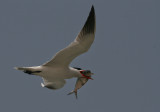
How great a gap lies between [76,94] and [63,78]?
1.03 m

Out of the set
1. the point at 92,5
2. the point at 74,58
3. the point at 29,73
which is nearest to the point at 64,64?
the point at 74,58

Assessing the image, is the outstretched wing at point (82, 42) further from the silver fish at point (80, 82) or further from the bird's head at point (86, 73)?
the silver fish at point (80, 82)

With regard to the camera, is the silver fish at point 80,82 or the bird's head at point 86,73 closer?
the bird's head at point 86,73

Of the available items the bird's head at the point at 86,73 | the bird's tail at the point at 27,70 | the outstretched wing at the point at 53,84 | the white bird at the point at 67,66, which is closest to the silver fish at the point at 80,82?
the white bird at the point at 67,66

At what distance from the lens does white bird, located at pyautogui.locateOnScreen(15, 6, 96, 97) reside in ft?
42.8

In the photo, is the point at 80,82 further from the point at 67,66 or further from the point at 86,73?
the point at 67,66

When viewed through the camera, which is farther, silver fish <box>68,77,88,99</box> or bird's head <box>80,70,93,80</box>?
silver fish <box>68,77,88,99</box>

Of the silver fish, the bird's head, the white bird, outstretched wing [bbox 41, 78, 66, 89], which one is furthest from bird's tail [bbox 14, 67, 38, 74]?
the silver fish

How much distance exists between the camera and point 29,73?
13.9 metres

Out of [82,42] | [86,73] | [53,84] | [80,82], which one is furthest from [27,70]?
[80,82]

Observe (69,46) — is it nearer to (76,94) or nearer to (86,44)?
(86,44)

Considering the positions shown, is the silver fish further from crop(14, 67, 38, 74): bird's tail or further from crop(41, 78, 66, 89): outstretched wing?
crop(14, 67, 38, 74): bird's tail

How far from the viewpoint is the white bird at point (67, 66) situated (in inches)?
513

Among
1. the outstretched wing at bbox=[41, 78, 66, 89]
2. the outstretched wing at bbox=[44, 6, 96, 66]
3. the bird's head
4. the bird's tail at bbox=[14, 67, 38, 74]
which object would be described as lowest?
the outstretched wing at bbox=[41, 78, 66, 89]
